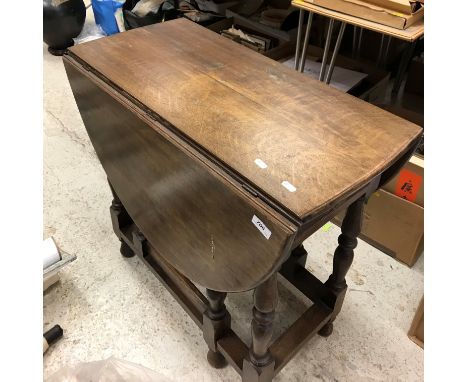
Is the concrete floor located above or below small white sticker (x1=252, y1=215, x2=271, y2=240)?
below

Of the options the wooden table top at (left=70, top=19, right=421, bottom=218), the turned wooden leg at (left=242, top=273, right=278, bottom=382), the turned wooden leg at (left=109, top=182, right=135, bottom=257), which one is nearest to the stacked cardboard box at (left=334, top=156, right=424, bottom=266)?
the wooden table top at (left=70, top=19, right=421, bottom=218)

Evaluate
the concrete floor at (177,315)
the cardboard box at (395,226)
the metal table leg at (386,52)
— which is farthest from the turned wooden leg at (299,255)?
the metal table leg at (386,52)

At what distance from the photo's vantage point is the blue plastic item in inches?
Result: 118

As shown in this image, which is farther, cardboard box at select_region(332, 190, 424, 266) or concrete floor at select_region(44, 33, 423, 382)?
cardboard box at select_region(332, 190, 424, 266)

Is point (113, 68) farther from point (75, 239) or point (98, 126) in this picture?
point (75, 239)

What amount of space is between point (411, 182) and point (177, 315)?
975mm

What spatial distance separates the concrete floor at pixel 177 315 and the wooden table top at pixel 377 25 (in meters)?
0.85

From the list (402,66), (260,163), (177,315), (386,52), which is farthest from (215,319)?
(386,52)

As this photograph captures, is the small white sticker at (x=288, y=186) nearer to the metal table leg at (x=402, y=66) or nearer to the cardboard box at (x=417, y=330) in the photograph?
the cardboard box at (x=417, y=330)

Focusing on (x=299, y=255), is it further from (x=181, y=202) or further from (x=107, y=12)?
(x=107, y=12)

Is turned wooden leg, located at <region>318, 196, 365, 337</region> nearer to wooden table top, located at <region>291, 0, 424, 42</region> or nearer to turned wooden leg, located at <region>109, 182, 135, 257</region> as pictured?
wooden table top, located at <region>291, 0, 424, 42</region>

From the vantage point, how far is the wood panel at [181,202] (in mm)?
840

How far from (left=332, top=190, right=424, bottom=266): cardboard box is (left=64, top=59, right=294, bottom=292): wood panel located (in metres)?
0.88

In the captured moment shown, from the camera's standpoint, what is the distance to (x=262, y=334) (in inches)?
41.6
